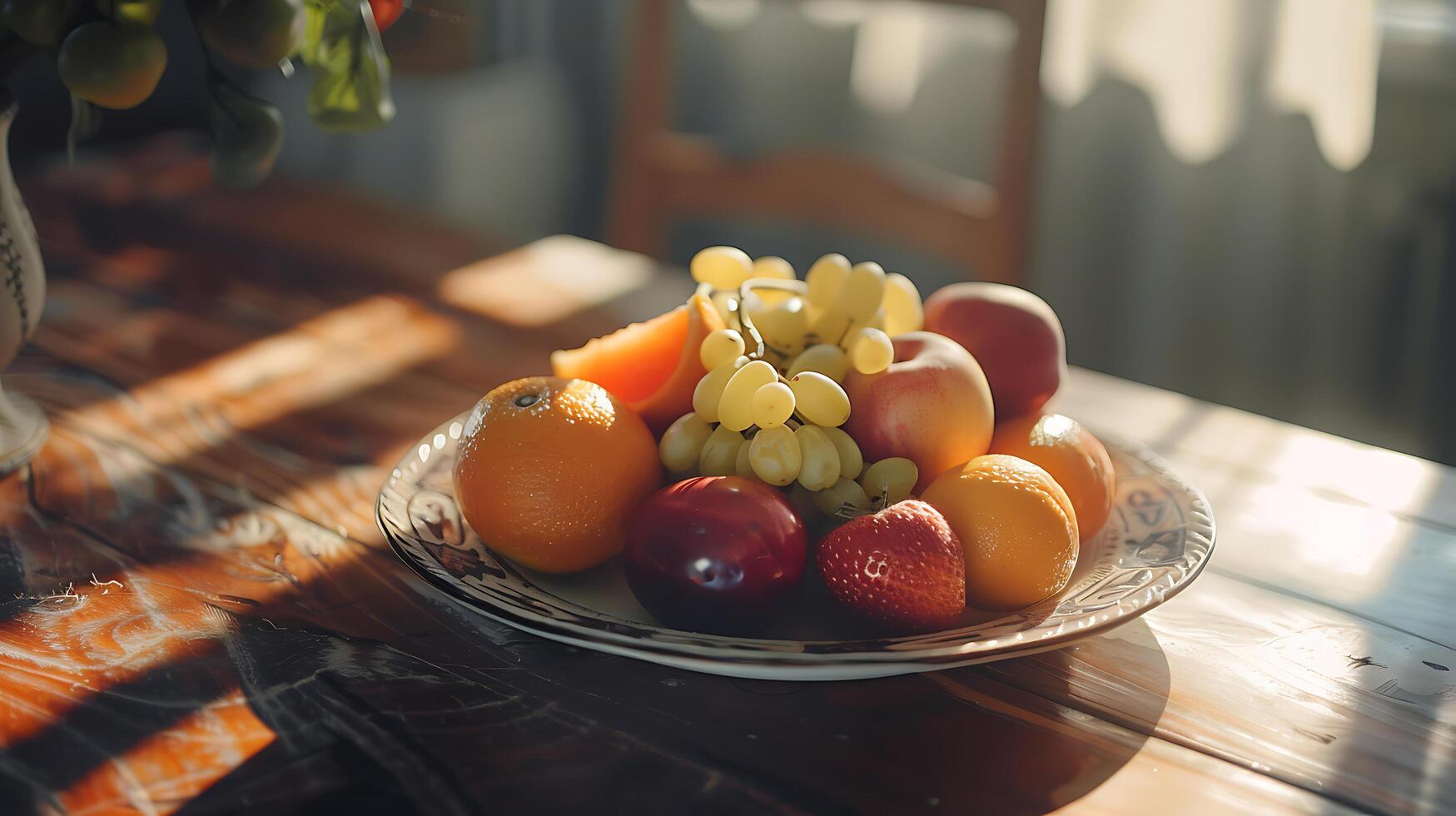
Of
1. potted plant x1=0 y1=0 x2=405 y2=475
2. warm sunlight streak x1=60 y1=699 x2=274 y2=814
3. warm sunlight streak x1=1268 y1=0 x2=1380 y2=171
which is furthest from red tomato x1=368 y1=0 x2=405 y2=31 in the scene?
warm sunlight streak x1=1268 y1=0 x2=1380 y2=171

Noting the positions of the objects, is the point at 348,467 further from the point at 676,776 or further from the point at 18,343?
the point at 676,776

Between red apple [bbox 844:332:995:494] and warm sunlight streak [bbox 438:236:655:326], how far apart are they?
17.6 inches

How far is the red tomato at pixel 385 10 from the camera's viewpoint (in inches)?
26.0

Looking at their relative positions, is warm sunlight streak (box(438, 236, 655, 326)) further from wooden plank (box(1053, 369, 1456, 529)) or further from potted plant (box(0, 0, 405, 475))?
wooden plank (box(1053, 369, 1456, 529))

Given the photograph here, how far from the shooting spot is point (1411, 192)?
58.2 inches

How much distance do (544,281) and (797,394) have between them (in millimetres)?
535

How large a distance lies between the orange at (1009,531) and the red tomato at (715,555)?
0.25 feet

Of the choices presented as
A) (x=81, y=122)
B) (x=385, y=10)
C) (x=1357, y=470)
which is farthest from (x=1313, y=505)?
(x=81, y=122)

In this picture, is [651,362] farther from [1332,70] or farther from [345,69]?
[1332,70]

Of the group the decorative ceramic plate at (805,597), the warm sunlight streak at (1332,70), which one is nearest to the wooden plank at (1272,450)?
the decorative ceramic plate at (805,597)

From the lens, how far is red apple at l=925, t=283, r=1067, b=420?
2.18ft

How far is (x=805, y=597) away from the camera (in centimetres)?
56

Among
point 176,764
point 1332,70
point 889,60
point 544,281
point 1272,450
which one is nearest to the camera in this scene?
point 176,764

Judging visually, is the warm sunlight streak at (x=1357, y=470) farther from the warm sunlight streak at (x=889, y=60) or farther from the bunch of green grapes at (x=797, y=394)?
the warm sunlight streak at (x=889, y=60)
